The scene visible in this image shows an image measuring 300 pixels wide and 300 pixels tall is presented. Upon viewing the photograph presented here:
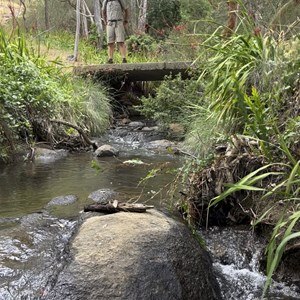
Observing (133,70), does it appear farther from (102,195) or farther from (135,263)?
(135,263)

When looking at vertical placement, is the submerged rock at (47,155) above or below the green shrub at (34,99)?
below

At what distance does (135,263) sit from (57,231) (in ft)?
3.67

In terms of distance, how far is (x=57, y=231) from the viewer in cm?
338

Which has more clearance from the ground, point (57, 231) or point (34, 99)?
point (34, 99)

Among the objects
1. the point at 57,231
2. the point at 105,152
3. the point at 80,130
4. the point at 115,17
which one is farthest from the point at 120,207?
the point at 115,17

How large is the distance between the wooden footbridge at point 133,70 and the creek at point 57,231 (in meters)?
3.78

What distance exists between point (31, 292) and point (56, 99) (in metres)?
4.74

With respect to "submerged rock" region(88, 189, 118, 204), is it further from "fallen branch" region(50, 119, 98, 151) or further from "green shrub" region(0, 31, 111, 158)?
"fallen branch" region(50, 119, 98, 151)

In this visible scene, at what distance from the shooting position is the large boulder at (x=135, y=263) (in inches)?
91.9

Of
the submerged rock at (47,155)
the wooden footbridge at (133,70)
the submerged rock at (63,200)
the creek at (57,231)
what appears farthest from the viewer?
the wooden footbridge at (133,70)

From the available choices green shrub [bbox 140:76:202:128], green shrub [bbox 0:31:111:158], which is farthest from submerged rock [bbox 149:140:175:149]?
green shrub [bbox 0:31:111:158]

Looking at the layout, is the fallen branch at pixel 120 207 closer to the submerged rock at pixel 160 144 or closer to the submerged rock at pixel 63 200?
the submerged rock at pixel 63 200

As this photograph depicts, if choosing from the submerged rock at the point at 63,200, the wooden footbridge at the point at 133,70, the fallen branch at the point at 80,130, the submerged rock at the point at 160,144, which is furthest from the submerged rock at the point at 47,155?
the wooden footbridge at the point at 133,70

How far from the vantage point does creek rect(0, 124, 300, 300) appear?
2701mm
